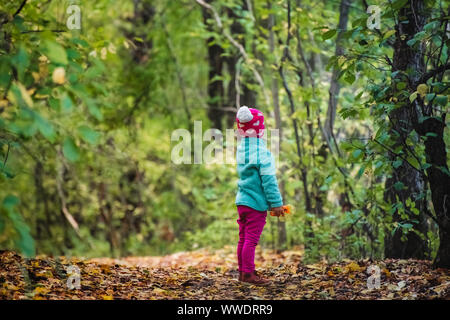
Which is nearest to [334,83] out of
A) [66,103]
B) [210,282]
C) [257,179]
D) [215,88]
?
[257,179]

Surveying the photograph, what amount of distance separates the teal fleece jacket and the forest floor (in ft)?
2.40

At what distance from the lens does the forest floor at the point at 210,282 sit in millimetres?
3234

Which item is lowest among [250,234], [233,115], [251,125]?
[250,234]

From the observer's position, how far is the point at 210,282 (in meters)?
4.03

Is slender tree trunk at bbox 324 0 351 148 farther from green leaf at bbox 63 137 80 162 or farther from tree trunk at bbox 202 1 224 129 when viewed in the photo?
green leaf at bbox 63 137 80 162

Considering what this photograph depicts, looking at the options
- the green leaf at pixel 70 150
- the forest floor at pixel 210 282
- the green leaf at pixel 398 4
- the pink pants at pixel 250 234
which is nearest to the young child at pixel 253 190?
the pink pants at pixel 250 234

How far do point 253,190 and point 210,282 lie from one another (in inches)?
37.0

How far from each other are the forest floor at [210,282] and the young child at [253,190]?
27 centimetres

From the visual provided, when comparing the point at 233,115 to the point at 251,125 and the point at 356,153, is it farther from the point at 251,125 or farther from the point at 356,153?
the point at 356,153

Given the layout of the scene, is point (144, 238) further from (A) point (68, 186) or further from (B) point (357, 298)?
(B) point (357, 298)

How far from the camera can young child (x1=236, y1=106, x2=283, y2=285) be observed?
3.87 meters

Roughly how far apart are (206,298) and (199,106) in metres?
7.03

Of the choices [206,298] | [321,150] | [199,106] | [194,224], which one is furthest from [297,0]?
[194,224]
